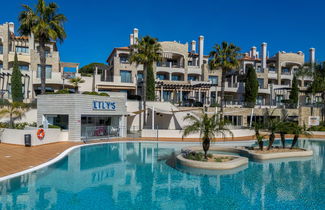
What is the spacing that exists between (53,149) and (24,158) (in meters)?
3.49

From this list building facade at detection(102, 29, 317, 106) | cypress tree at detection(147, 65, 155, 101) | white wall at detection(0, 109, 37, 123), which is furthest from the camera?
building facade at detection(102, 29, 317, 106)

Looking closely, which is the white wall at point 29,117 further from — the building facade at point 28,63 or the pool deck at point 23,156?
the building facade at point 28,63

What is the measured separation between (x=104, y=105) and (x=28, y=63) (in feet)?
76.1

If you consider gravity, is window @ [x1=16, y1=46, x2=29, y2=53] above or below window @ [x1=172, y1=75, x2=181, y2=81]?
above

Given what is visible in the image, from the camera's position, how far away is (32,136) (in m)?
19.4

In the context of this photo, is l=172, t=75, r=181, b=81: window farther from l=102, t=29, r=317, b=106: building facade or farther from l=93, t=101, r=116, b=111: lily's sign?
l=93, t=101, r=116, b=111: lily's sign

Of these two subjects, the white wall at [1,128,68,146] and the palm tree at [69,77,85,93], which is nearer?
the white wall at [1,128,68,146]

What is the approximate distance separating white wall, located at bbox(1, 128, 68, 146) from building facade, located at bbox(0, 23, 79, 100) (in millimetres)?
15386

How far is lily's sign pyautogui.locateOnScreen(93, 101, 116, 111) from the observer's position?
78.2 feet

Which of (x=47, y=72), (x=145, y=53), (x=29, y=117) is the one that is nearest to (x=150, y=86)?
(x=145, y=53)

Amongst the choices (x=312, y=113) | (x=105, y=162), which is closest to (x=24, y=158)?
(x=105, y=162)

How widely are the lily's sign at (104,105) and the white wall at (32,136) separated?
3983mm

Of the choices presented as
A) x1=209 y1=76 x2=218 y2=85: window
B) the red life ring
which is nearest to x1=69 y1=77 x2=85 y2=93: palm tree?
the red life ring

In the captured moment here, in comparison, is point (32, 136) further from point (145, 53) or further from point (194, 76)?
point (194, 76)
